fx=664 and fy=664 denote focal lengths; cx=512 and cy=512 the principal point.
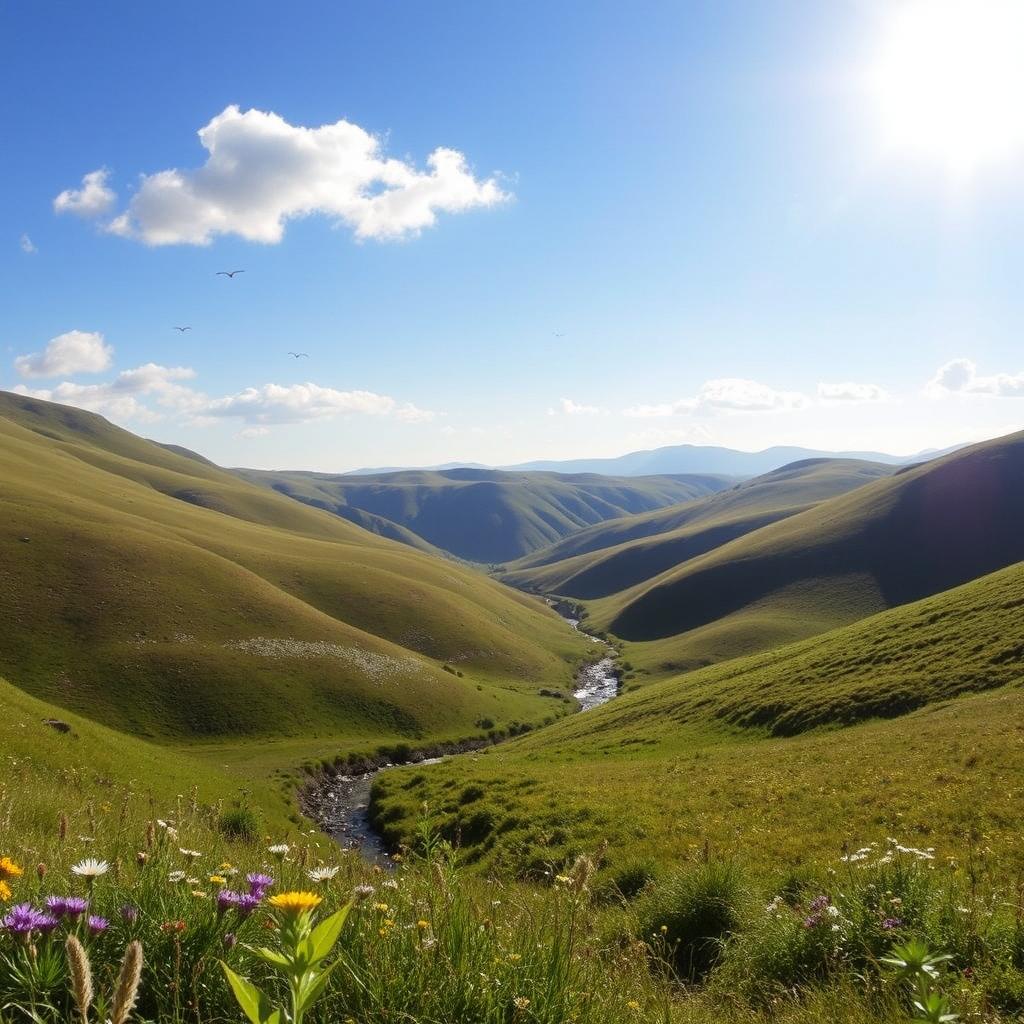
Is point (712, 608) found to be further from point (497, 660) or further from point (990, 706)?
point (990, 706)

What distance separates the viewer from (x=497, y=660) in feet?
306

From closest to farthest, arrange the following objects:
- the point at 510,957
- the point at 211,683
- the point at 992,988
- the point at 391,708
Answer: the point at 510,957, the point at 992,988, the point at 211,683, the point at 391,708

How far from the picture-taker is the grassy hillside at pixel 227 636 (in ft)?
190

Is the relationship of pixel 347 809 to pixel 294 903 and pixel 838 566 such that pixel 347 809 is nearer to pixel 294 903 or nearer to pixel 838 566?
pixel 294 903

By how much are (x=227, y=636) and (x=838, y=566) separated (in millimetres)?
110573

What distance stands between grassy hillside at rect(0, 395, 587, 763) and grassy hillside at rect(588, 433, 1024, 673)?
96.8 feet

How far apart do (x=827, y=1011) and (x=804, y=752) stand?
28.9 m

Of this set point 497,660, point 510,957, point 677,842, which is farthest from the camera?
point 497,660

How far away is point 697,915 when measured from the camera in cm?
866

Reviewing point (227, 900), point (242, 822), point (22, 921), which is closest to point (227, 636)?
point (242, 822)

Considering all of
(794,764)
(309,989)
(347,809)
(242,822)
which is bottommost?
(347,809)

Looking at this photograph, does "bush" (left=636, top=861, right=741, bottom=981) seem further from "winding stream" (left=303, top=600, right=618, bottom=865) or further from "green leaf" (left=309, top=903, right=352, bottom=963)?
"winding stream" (left=303, top=600, right=618, bottom=865)

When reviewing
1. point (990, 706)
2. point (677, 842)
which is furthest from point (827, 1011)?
point (990, 706)

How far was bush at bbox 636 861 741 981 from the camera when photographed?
839cm
